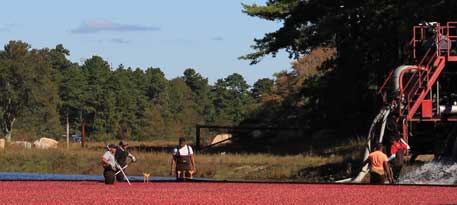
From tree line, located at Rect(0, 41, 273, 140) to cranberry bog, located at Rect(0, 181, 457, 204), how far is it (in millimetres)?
75871

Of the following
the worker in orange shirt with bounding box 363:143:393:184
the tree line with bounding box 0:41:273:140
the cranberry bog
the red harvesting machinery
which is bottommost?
the cranberry bog

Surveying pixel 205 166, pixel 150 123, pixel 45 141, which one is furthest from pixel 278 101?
pixel 205 166

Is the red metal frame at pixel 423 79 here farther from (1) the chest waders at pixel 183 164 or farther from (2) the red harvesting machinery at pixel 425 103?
(1) the chest waders at pixel 183 164

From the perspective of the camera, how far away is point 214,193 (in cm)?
2970

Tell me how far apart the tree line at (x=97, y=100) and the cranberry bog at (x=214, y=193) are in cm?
7587

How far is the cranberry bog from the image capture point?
86.8 feet

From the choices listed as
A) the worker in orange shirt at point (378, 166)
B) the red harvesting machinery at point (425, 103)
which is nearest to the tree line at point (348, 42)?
the red harvesting machinery at point (425, 103)

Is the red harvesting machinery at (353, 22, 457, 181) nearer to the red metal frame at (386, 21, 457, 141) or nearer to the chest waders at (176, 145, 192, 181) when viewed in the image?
the red metal frame at (386, 21, 457, 141)

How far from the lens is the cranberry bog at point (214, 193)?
26453 millimetres

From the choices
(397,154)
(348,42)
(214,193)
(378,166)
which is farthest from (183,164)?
(348,42)

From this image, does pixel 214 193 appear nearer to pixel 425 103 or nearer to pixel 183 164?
pixel 183 164

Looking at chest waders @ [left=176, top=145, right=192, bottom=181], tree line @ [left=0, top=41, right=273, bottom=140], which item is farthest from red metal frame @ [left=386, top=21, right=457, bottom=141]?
tree line @ [left=0, top=41, right=273, bottom=140]

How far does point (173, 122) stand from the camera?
13788 centimetres

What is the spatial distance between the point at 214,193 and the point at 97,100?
98.0m
